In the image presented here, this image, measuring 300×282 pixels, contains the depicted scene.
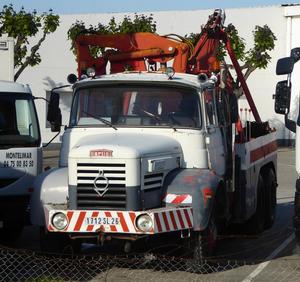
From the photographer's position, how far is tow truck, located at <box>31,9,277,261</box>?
9.05 m

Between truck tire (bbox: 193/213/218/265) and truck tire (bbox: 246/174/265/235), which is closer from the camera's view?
truck tire (bbox: 193/213/218/265)

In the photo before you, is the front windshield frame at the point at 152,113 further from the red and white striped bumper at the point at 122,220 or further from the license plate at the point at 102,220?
the license plate at the point at 102,220

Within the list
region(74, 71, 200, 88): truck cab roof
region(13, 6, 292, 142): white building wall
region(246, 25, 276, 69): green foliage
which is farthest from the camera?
region(13, 6, 292, 142): white building wall

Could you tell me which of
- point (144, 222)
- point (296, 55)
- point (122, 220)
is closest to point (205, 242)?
point (144, 222)

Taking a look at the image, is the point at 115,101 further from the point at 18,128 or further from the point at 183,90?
the point at 18,128

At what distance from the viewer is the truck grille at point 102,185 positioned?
9031 millimetres

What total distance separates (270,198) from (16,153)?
16.2 ft

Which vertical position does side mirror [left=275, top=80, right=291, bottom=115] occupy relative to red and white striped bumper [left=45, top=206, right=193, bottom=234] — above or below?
above

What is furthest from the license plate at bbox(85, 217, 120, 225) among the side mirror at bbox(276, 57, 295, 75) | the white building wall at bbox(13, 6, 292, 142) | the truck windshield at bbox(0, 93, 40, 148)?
the white building wall at bbox(13, 6, 292, 142)

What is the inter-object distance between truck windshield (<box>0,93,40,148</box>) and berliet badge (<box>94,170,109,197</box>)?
2658 millimetres

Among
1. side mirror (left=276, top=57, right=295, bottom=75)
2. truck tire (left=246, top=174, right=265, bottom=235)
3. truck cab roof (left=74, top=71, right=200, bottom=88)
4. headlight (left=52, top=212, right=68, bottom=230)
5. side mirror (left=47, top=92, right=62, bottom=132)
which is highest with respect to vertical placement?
side mirror (left=276, top=57, right=295, bottom=75)

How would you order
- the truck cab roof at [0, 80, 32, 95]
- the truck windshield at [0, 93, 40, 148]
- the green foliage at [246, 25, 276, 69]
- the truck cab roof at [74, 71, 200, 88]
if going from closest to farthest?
1. the truck cab roof at [74, 71, 200, 88]
2. the truck windshield at [0, 93, 40, 148]
3. the truck cab roof at [0, 80, 32, 95]
4. the green foliage at [246, 25, 276, 69]

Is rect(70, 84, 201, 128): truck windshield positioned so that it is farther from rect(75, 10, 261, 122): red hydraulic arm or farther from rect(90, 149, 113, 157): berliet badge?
rect(75, 10, 261, 122): red hydraulic arm

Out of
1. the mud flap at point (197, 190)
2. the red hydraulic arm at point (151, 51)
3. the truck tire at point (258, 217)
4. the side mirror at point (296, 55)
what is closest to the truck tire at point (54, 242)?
the mud flap at point (197, 190)
